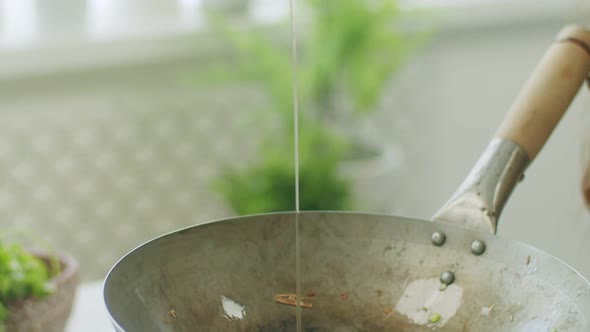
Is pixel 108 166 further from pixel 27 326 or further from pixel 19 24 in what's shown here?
pixel 27 326

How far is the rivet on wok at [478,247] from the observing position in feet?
2.42

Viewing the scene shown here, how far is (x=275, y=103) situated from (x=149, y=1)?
1.43ft

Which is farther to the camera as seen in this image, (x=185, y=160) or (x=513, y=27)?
(x=513, y=27)

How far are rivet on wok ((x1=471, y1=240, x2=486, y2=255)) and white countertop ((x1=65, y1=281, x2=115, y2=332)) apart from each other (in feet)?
2.29

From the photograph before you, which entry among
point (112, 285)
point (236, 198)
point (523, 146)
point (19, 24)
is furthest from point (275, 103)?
point (112, 285)

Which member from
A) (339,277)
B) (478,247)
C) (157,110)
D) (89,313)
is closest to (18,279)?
(89,313)

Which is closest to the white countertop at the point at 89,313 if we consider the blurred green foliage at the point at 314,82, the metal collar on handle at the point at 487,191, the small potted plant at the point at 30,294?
the small potted plant at the point at 30,294

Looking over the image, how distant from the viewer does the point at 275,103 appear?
207 cm

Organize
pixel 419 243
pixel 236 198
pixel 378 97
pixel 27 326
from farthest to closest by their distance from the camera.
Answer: pixel 378 97, pixel 236 198, pixel 27 326, pixel 419 243

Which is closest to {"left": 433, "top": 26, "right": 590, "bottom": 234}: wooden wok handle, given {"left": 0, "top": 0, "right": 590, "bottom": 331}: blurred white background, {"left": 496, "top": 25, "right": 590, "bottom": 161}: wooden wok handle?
{"left": 496, "top": 25, "right": 590, "bottom": 161}: wooden wok handle

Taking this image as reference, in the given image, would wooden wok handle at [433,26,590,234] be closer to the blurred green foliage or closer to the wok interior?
the wok interior

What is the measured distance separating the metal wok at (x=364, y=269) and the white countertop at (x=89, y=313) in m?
0.58

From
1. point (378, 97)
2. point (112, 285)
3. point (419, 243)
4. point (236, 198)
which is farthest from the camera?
point (378, 97)

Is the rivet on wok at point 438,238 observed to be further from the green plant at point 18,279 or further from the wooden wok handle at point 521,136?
the green plant at point 18,279
